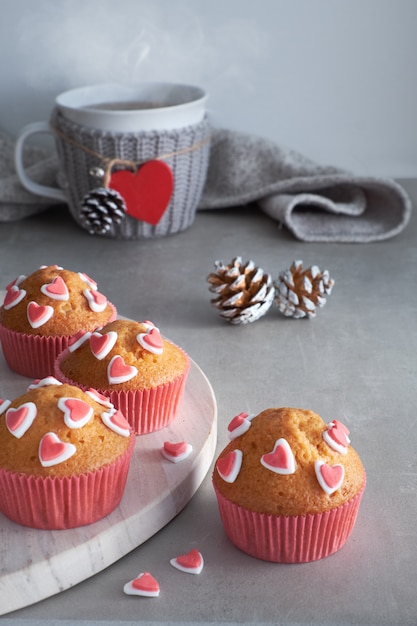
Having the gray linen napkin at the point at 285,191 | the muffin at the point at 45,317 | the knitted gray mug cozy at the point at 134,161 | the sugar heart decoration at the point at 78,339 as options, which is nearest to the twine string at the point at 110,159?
the knitted gray mug cozy at the point at 134,161

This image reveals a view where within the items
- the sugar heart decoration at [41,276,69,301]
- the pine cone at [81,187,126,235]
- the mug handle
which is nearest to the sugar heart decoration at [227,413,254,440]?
the sugar heart decoration at [41,276,69,301]

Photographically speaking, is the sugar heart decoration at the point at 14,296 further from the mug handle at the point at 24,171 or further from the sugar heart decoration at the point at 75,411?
the mug handle at the point at 24,171

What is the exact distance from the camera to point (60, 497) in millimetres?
753

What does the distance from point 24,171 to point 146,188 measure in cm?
27

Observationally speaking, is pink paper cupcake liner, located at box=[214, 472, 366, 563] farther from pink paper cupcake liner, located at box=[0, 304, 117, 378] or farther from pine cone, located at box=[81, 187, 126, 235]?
pine cone, located at box=[81, 187, 126, 235]

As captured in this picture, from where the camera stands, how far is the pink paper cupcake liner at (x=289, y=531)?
28.8 inches

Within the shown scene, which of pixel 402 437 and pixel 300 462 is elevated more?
pixel 300 462

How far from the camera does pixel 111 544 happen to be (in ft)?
2.50

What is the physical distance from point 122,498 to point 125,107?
975 millimetres

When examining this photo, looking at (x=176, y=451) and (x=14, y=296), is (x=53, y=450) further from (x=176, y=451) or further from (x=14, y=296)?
(x=14, y=296)

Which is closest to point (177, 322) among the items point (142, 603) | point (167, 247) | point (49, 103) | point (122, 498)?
point (167, 247)

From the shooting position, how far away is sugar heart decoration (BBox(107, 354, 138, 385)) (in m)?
0.88

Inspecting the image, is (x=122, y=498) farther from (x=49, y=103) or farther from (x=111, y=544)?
(x=49, y=103)

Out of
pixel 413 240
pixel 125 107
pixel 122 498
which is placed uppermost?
pixel 125 107
